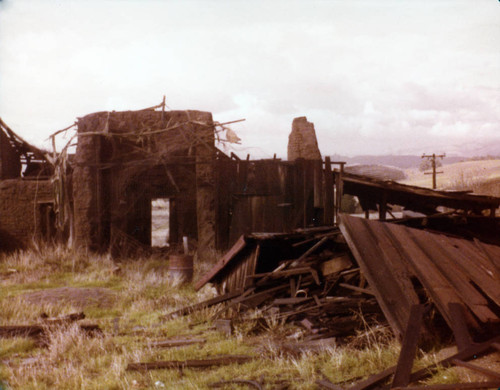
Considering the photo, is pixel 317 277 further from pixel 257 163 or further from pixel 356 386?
pixel 257 163

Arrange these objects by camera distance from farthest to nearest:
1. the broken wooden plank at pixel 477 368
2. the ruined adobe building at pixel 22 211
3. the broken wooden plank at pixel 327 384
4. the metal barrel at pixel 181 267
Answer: the ruined adobe building at pixel 22 211
the metal barrel at pixel 181 267
the broken wooden plank at pixel 327 384
the broken wooden plank at pixel 477 368

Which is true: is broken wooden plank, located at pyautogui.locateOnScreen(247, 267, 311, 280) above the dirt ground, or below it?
above

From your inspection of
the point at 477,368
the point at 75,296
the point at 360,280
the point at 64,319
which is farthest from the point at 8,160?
the point at 477,368

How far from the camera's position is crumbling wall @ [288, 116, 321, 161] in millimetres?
14781

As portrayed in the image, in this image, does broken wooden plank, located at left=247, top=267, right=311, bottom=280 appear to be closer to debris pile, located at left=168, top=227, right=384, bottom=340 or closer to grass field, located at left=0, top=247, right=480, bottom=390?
debris pile, located at left=168, top=227, right=384, bottom=340

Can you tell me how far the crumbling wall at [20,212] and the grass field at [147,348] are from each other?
4.90 meters

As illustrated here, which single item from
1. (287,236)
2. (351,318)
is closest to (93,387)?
(351,318)

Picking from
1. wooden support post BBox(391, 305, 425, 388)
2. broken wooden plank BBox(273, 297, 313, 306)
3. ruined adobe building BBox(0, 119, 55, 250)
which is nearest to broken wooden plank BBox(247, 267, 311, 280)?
broken wooden plank BBox(273, 297, 313, 306)

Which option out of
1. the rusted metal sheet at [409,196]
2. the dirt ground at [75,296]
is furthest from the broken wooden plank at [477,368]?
the dirt ground at [75,296]

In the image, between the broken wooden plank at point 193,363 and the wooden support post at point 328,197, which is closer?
the broken wooden plank at point 193,363

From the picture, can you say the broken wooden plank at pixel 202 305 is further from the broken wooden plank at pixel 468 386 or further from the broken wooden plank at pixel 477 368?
the broken wooden plank at pixel 468 386

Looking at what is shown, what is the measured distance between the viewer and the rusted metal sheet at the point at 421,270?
15.9 ft

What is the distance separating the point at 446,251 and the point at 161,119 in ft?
30.2

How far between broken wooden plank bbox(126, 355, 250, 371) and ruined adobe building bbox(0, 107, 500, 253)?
5310 millimetres
